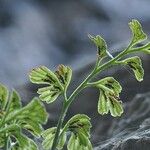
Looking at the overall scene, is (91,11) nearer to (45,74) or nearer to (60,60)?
(60,60)

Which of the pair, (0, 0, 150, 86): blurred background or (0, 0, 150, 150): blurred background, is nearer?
(0, 0, 150, 150): blurred background

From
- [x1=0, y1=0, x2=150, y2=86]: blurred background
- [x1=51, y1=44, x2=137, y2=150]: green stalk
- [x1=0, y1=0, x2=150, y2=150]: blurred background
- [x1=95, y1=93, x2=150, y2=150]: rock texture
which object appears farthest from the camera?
[x1=0, y1=0, x2=150, y2=86]: blurred background

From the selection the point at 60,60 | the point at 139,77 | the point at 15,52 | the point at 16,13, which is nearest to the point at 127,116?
the point at 139,77

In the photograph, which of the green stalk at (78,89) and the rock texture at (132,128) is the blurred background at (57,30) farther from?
the green stalk at (78,89)

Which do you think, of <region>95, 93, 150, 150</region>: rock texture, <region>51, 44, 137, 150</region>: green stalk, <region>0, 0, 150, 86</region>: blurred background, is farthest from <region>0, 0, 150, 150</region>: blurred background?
<region>51, 44, 137, 150</region>: green stalk

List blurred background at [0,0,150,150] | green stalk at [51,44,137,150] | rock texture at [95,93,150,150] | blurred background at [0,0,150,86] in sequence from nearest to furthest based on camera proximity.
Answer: green stalk at [51,44,137,150]
rock texture at [95,93,150,150]
blurred background at [0,0,150,150]
blurred background at [0,0,150,86]

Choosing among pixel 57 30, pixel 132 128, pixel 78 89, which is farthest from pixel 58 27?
pixel 78 89

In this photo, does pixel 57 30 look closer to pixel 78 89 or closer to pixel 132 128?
pixel 132 128

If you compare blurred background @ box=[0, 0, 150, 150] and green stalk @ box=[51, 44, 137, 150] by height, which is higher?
blurred background @ box=[0, 0, 150, 150]

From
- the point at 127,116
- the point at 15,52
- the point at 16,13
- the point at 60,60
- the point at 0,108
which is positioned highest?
the point at 16,13

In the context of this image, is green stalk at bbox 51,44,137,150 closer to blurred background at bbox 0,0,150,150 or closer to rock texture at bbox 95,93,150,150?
rock texture at bbox 95,93,150,150

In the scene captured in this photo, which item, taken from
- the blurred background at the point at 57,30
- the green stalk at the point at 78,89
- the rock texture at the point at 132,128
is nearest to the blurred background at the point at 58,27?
the blurred background at the point at 57,30
